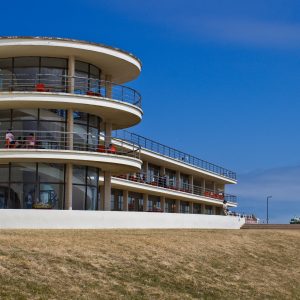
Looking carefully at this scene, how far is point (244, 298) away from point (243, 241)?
11.8 meters

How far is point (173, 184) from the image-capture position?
7519 cm

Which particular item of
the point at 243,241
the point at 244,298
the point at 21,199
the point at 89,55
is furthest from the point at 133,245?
the point at 89,55

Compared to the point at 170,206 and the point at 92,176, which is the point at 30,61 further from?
the point at 170,206

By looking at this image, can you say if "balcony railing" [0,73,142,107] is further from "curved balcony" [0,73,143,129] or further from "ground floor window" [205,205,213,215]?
"ground floor window" [205,205,213,215]

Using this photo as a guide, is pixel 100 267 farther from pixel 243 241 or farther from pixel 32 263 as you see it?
pixel 243 241

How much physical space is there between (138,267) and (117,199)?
36321mm

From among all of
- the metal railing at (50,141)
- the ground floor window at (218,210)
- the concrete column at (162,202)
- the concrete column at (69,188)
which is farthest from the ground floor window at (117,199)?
the ground floor window at (218,210)

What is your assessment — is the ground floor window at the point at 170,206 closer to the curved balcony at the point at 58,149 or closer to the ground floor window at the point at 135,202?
the ground floor window at the point at 135,202

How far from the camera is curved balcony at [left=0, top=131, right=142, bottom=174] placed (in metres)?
37.4

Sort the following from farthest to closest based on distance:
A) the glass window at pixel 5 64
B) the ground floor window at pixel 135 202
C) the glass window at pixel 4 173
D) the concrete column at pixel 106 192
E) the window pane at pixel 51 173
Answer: the ground floor window at pixel 135 202 → the concrete column at pixel 106 192 → the glass window at pixel 5 64 → the glass window at pixel 4 173 → the window pane at pixel 51 173

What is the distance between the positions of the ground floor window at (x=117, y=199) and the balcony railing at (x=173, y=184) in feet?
7.30

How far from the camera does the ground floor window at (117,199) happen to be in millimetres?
60094

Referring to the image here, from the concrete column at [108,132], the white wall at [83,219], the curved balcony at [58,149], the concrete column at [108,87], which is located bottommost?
the white wall at [83,219]

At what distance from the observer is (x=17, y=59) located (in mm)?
Answer: 39562
